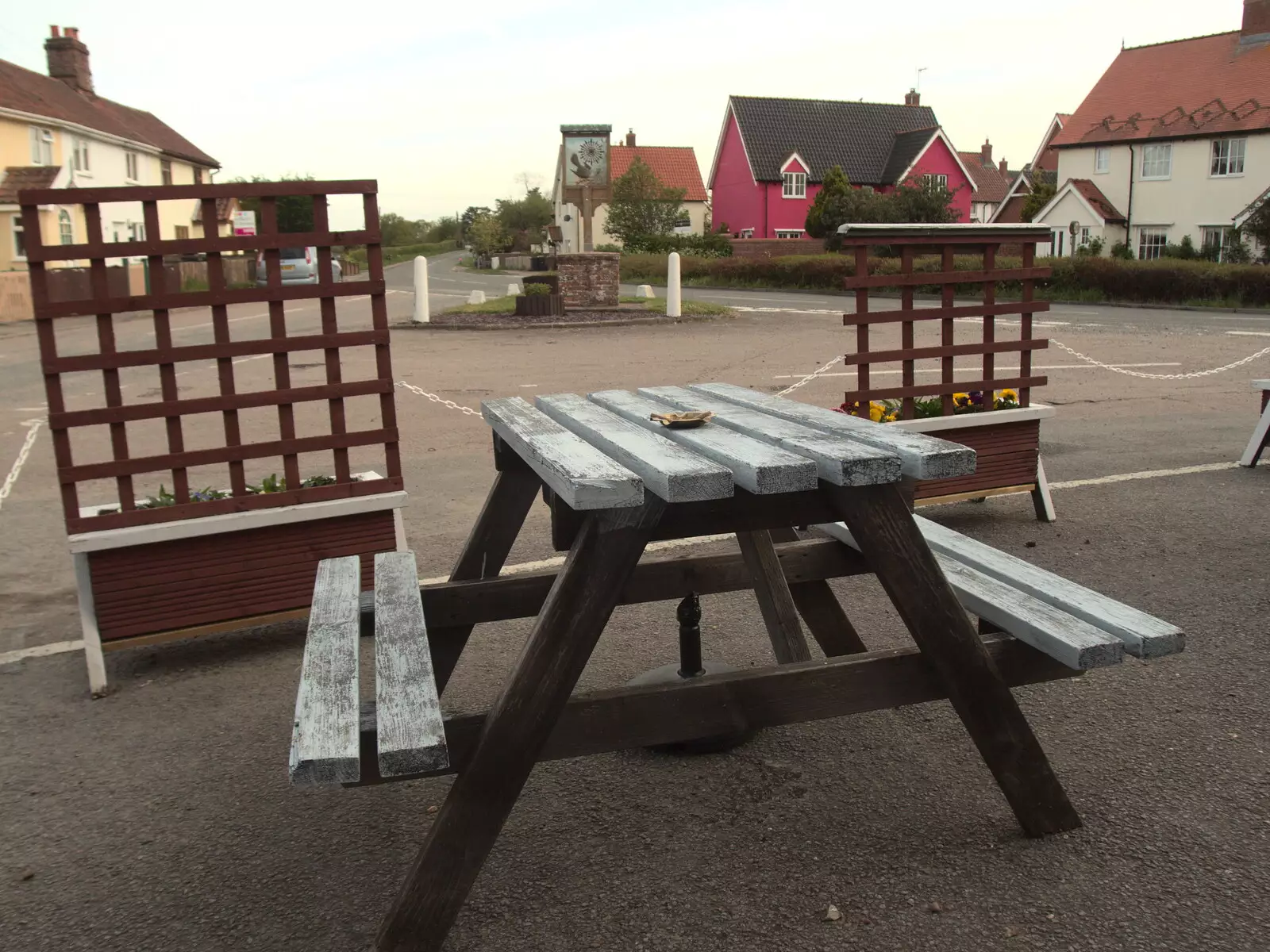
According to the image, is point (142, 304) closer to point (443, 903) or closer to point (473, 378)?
point (443, 903)

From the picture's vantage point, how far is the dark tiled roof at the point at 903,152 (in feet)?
199

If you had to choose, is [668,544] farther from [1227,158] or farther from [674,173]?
[674,173]

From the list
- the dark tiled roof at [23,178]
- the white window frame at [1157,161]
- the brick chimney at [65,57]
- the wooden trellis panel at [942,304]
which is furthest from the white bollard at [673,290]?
the brick chimney at [65,57]

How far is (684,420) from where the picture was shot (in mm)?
3188

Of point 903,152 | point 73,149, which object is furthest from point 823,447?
point 903,152

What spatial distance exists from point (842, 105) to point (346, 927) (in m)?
66.4

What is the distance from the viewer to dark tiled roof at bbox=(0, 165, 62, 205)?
118ft

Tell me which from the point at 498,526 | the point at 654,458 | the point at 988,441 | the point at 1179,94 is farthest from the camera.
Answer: the point at 1179,94

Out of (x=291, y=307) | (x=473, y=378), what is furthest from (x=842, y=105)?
(x=473, y=378)

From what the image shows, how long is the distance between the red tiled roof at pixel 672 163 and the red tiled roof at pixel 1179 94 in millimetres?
33893

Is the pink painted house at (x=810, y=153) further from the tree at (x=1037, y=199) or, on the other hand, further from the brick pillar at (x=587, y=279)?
the brick pillar at (x=587, y=279)

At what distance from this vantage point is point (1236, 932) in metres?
2.51

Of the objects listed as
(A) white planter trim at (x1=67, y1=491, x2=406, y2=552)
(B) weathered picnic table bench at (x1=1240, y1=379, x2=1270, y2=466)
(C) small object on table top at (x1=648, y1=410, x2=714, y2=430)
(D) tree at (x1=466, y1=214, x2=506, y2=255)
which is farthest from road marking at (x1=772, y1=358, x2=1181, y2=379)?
(D) tree at (x1=466, y1=214, x2=506, y2=255)

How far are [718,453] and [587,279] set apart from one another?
22.5 metres
